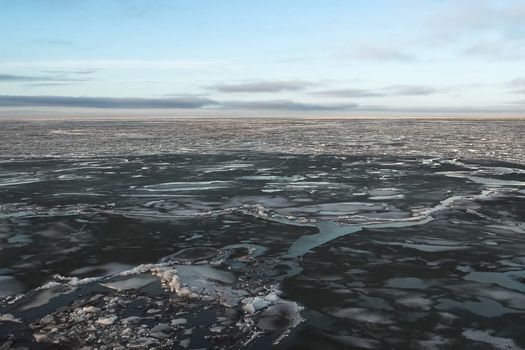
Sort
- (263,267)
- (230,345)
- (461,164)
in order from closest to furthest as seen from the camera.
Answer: (230,345) → (263,267) → (461,164)

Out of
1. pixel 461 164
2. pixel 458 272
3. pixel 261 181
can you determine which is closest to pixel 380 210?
pixel 458 272

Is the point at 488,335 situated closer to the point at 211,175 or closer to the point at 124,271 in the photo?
the point at 124,271

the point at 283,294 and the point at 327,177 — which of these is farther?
the point at 327,177

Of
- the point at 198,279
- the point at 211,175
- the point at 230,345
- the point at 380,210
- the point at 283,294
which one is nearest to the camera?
the point at 230,345

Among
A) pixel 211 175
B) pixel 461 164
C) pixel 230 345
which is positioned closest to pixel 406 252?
Answer: pixel 230 345

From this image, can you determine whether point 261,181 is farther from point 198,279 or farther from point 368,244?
point 198,279

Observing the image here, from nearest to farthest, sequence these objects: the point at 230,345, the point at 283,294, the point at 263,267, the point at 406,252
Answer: the point at 230,345 → the point at 283,294 → the point at 263,267 → the point at 406,252
